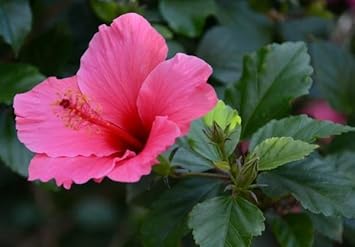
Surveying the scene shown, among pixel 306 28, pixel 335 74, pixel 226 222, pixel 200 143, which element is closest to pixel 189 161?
pixel 200 143

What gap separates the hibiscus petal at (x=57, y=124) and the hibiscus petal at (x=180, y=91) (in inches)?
3.2

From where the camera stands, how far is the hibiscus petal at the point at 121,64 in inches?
40.3

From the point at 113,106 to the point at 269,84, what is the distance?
0.89 ft

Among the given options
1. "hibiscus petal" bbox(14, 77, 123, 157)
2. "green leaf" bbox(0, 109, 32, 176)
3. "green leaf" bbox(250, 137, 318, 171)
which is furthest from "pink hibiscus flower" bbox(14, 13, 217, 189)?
"green leaf" bbox(0, 109, 32, 176)

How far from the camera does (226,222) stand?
3.28 ft

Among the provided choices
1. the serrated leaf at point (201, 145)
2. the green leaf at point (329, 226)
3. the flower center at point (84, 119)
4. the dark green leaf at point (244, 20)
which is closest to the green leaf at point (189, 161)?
the serrated leaf at point (201, 145)

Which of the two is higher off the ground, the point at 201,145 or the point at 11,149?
the point at 201,145

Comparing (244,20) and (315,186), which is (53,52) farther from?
(315,186)

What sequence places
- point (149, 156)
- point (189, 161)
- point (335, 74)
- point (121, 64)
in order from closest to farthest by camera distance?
point (149, 156) → point (121, 64) → point (189, 161) → point (335, 74)

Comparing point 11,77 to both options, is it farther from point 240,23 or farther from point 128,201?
point 240,23

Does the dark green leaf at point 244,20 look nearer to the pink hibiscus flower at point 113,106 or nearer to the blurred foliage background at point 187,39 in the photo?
the blurred foliage background at point 187,39

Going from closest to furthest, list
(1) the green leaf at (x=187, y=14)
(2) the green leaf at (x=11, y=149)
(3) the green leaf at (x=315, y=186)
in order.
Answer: (3) the green leaf at (x=315, y=186), (2) the green leaf at (x=11, y=149), (1) the green leaf at (x=187, y=14)

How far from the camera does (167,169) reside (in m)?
1.07

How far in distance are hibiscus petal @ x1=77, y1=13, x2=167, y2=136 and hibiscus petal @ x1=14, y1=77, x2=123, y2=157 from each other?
3cm
